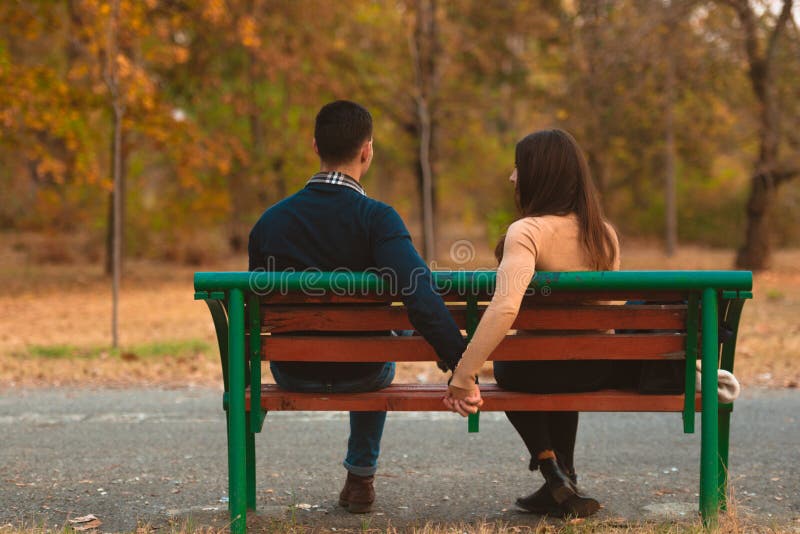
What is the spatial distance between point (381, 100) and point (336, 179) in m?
18.2

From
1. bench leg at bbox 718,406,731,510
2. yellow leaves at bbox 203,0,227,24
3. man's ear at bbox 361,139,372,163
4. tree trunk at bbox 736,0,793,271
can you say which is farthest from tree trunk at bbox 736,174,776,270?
man's ear at bbox 361,139,372,163

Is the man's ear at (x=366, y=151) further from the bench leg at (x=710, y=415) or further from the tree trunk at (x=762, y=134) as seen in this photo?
the tree trunk at (x=762, y=134)

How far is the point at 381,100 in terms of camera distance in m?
21.4

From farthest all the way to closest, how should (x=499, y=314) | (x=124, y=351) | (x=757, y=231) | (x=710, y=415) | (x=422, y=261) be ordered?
(x=757, y=231)
(x=124, y=351)
(x=710, y=415)
(x=422, y=261)
(x=499, y=314)

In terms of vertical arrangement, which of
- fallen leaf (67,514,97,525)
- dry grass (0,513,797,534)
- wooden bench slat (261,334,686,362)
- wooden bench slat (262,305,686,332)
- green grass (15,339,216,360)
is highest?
wooden bench slat (262,305,686,332)

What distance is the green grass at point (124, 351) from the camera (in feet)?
28.6

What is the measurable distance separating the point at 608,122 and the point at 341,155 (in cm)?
1772

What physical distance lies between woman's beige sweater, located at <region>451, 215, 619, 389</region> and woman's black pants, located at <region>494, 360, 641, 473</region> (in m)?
0.29

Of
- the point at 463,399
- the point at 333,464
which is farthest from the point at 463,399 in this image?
the point at 333,464

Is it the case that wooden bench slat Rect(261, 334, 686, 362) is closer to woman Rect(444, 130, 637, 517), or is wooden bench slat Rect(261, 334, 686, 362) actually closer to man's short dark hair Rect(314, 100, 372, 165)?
woman Rect(444, 130, 637, 517)

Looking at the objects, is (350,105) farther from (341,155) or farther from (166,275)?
(166,275)

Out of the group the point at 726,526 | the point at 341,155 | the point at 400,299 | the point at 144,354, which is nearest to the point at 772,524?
the point at 726,526

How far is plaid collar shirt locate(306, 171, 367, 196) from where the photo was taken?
3457mm

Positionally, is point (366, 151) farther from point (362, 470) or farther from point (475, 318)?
point (362, 470)
